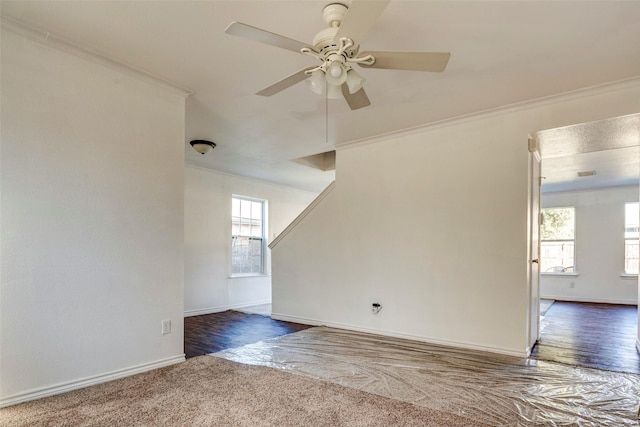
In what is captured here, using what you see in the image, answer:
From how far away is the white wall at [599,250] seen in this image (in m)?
7.20

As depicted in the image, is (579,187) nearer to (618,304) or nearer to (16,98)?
(618,304)

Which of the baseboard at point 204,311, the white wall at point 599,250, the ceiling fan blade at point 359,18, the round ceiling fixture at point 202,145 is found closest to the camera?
the ceiling fan blade at point 359,18

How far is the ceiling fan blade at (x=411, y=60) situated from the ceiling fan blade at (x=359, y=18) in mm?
191

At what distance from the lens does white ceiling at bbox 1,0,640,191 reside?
2.14 metres

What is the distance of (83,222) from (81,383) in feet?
3.75

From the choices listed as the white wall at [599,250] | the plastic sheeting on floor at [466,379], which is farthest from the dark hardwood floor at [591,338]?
the white wall at [599,250]

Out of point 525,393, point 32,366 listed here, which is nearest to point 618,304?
point 525,393

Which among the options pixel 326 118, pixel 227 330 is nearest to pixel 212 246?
pixel 227 330

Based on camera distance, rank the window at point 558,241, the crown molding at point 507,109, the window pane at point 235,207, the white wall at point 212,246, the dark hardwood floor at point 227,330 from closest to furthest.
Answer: the crown molding at point 507,109
the dark hardwood floor at point 227,330
the white wall at point 212,246
the window pane at point 235,207
the window at point 558,241

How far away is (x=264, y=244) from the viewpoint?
7207 mm

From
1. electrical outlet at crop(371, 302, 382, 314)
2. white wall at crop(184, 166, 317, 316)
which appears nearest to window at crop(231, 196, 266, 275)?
white wall at crop(184, 166, 317, 316)

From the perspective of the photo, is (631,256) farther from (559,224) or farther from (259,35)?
(259,35)

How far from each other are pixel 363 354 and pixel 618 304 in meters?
6.58

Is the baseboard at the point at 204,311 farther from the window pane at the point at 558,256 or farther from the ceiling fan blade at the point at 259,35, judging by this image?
the window pane at the point at 558,256
